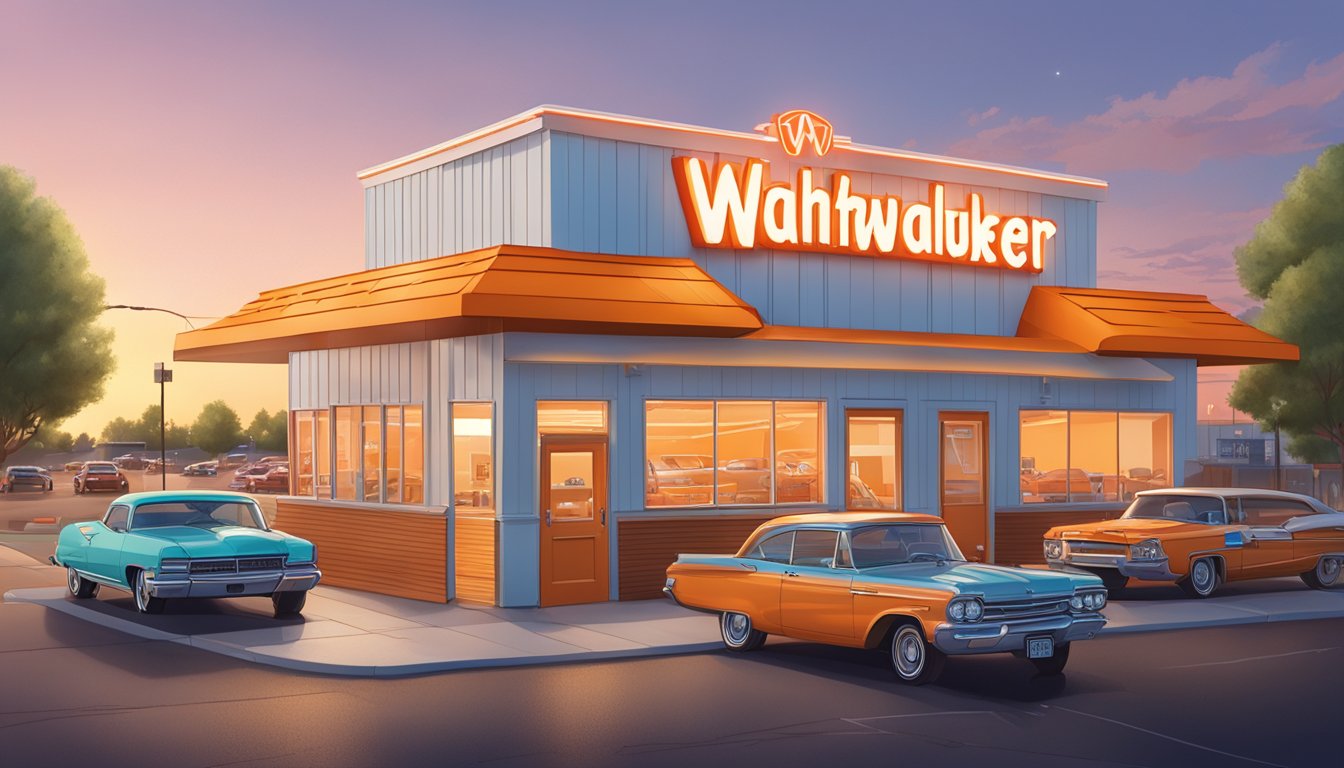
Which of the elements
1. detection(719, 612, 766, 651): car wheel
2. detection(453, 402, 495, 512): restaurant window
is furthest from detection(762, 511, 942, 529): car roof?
detection(453, 402, 495, 512): restaurant window

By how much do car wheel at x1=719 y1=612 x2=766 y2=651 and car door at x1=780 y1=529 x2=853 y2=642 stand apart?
0.85 meters

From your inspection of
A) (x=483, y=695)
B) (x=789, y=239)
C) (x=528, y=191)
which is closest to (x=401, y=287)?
(x=528, y=191)

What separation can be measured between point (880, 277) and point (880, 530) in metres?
9.40

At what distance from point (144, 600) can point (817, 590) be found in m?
9.15

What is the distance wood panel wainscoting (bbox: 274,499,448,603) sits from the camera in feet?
61.8

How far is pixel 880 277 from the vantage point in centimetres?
2205

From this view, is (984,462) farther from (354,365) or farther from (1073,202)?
(354,365)

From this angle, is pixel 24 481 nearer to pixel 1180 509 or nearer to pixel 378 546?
pixel 378 546

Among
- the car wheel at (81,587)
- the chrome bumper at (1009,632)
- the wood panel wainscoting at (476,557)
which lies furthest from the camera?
the car wheel at (81,587)

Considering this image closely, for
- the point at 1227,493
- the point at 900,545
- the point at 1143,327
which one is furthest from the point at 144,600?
the point at 1143,327

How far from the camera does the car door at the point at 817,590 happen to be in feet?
42.2

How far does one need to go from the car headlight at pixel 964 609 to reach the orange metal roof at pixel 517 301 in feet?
22.7

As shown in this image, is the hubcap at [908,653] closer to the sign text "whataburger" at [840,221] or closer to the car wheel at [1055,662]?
the car wheel at [1055,662]

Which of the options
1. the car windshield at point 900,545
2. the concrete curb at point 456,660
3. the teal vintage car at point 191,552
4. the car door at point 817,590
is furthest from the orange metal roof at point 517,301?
the car windshield at point 900,545
